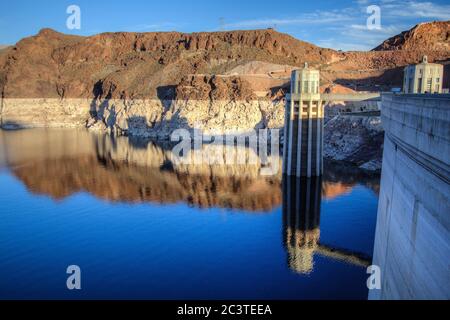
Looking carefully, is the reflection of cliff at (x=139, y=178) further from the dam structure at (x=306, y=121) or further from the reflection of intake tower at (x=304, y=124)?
the dam structure at (x=306, y=121)

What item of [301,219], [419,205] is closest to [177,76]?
[301,219]

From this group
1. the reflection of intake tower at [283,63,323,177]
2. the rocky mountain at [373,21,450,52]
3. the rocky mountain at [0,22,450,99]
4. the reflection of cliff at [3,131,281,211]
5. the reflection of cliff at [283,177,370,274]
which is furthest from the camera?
the rocky mountain at [373,21,450,52]

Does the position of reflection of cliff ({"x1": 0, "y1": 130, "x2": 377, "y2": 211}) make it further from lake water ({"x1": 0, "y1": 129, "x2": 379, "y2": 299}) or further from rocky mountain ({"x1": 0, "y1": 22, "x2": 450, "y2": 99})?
rocky mountain ({"x1": 0, "y1": 22, "x2": 450, "y2": 99})

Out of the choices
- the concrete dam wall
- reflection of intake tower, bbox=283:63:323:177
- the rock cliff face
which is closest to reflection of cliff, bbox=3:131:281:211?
reflection of intake tower, bbox=283:63:323:177

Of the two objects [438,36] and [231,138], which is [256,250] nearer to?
[231,138]

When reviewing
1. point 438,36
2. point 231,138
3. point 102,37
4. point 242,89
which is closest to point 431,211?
point 231,138

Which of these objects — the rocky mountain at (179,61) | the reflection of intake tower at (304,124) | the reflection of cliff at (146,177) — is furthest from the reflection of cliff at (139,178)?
the rocky mountain at (179,61)
